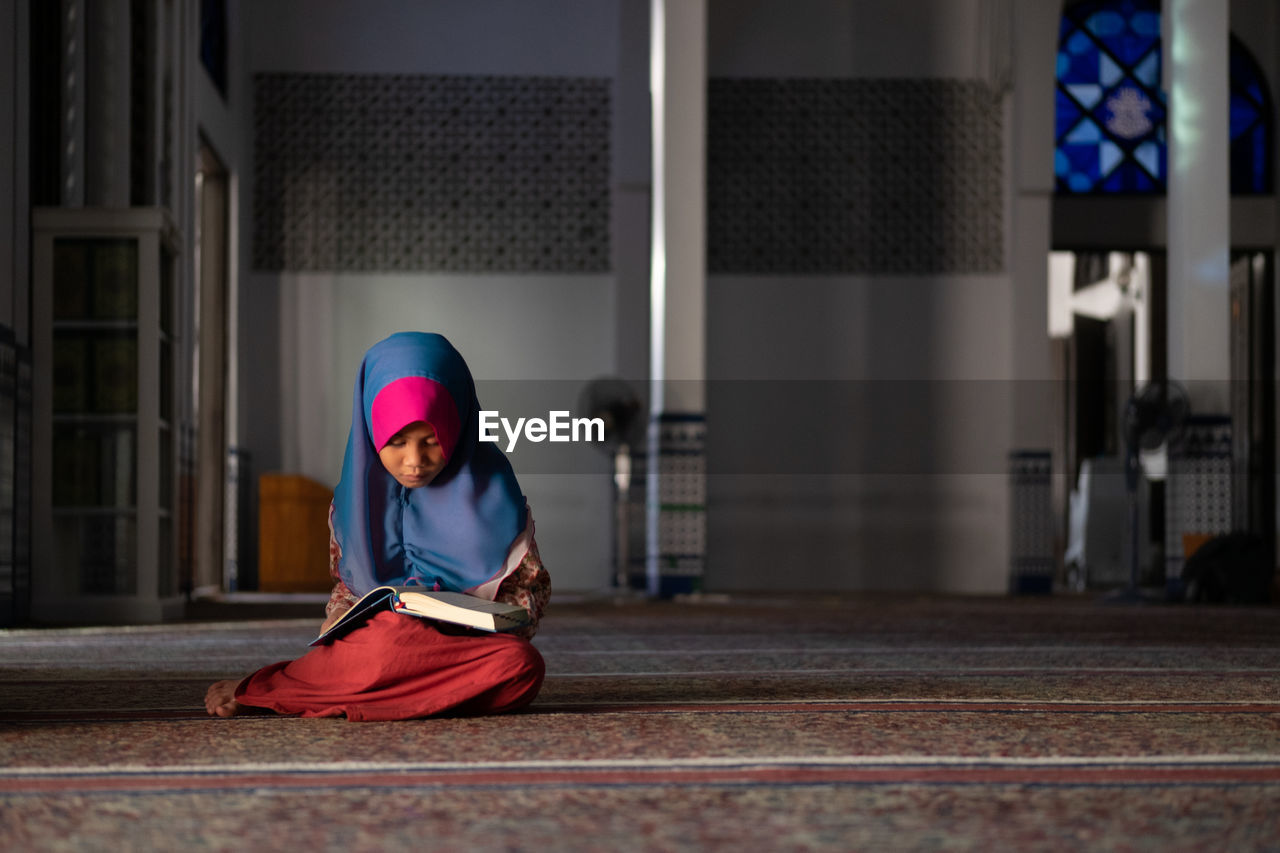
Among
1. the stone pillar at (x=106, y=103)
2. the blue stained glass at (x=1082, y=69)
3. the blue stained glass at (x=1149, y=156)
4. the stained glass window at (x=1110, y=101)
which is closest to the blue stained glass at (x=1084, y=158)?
the stained glass window at (x=1110, y=101)

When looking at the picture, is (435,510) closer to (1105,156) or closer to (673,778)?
(673,778)

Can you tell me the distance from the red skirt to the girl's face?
173mm

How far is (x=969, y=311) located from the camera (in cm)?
743

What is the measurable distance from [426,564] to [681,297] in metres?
4.74

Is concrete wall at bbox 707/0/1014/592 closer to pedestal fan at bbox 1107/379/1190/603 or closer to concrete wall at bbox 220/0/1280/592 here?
concrete wall at bbox 220/0/1280/592

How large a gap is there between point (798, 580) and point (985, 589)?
39.6 inches

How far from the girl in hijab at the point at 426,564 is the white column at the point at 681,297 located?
183 inches

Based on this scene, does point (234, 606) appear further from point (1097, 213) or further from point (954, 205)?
point (1097, 213)

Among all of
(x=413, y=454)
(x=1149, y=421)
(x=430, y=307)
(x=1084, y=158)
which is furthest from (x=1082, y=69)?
(x=413, y=454)

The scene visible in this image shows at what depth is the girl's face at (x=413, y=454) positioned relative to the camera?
1.57 metres

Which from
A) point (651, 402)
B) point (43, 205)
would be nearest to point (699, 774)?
point (43, 205)

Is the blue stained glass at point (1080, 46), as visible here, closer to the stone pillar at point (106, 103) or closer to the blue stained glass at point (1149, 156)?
the blue stained glass at point (1149, 156)

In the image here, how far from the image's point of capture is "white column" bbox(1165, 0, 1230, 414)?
259 inches

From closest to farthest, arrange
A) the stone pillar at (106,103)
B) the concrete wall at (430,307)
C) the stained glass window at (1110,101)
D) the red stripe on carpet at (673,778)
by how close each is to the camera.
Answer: the red stripe on carpet at (673,778), the stone pillar at (106,103), the concrete wall at (430,307), the stained glass window at (1110,101)
